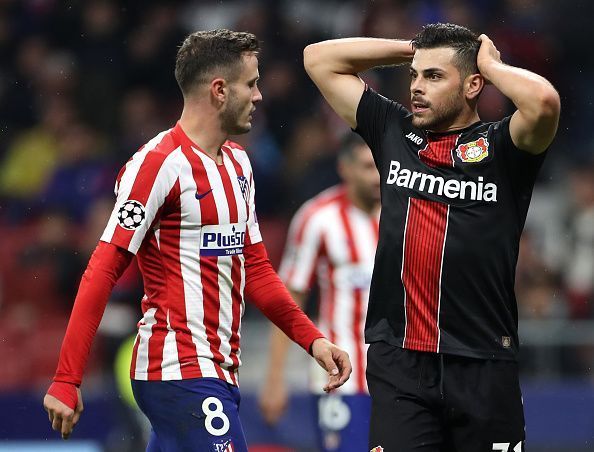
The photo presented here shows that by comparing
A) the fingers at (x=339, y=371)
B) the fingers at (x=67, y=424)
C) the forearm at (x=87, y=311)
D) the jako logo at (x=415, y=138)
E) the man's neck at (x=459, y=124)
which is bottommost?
the fingers at (x=67, y=424)

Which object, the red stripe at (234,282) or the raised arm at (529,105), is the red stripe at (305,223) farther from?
the raised arm at (529,105)

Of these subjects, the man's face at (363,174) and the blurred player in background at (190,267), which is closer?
the blurred player in background at (190,267)

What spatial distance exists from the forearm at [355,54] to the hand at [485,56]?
0.29 meters

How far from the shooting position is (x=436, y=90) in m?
4.85

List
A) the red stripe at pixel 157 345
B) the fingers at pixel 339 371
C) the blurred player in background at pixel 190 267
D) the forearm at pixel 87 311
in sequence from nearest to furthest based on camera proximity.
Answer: the forearm at pixel 87 311 → the blurred player in background at pixel 190 267 → the red stripe at pixel 157 345 → the fingers at pixel 339 371

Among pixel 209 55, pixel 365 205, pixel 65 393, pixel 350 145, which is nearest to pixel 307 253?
pixel 365 205

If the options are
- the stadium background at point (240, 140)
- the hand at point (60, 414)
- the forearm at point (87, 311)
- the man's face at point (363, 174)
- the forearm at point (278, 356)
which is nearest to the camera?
the hand at point (60, 414)

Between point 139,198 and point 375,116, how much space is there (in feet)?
3.47

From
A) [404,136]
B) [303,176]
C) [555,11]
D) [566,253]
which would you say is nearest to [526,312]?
[566,253]

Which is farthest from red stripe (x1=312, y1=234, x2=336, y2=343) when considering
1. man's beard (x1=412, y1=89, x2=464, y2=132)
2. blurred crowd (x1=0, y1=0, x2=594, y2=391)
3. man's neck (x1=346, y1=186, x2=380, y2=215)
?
blurred crowd (x1=0, y1=0, x2=594, y2=391)

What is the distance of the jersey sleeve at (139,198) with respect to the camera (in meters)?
4.67

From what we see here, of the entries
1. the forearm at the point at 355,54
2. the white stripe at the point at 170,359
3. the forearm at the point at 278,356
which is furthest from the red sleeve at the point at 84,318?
the forearm at the point at 278,356

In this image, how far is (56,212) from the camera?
436 inches

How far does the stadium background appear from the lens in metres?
9.71
